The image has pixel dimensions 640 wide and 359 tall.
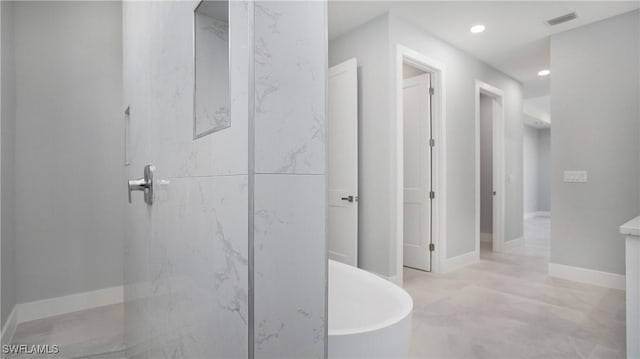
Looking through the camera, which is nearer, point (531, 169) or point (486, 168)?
point (486, 168)

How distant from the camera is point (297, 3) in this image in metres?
0.69

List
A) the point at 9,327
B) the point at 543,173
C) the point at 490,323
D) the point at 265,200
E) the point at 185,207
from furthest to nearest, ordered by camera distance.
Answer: the point at 543,173 < the point at 490,323 < the point at 9,327 < the point at 185,207 < the point at 265,200

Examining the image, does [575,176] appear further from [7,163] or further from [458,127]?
[7,163]

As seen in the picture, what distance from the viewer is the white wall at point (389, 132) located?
3.24m

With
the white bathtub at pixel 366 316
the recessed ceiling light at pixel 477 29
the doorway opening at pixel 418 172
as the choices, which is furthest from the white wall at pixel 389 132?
the white bathtub at pixel 366 316

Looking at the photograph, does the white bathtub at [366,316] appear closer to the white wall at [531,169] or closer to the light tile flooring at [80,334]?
the light tile flooring at [80,334]

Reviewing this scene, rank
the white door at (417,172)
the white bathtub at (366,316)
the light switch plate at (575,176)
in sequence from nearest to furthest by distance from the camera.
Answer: the white bathtub at (366,316)
the light switch plate at (575,176)
the white door at (417,172)

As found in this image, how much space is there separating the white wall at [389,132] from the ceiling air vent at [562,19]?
960 millimetres

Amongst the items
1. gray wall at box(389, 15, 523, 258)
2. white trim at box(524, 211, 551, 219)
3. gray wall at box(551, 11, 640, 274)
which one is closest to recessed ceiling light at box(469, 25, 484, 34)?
gray wall at box(389, 15, 523, 258)

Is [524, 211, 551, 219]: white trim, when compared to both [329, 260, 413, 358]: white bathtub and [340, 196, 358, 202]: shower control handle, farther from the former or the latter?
[329, 260, 413, 358]: white bathtub

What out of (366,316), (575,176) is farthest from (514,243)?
(366,316)

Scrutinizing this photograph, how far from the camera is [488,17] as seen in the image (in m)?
3.33

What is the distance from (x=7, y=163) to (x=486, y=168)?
6309 millimetres

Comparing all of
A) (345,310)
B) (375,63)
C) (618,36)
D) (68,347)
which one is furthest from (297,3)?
(618,36)
